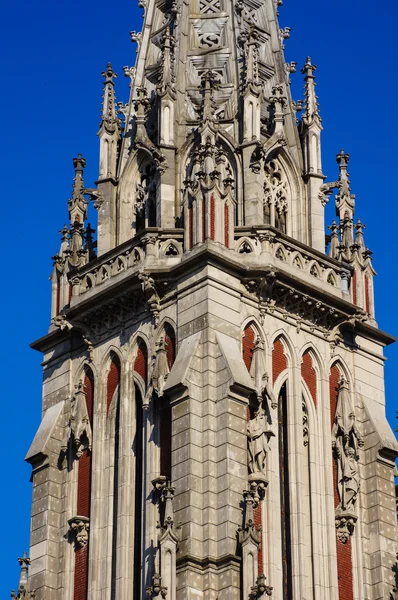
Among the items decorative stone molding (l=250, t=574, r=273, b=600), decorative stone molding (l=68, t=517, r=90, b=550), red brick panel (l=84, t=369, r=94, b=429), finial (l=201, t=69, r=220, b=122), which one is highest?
finial (l=201, t=69, r=220, b=122)

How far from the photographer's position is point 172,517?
4169cm

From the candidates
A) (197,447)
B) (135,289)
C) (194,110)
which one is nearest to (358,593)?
(197,447)

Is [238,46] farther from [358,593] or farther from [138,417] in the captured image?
[358,593]

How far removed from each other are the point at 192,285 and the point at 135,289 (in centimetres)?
171

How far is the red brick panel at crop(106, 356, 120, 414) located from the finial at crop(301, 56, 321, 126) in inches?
301

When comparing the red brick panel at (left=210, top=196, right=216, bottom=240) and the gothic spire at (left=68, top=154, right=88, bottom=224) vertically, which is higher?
the gothic spire at (left=68, top=154, right=88, bottom=224)

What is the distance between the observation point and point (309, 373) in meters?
46.1

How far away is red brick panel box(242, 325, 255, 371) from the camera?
44.5 metres

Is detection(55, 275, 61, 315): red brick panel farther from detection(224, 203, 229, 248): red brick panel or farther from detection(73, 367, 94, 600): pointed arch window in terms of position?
detection(224, 203, 229, 248): red brick panel

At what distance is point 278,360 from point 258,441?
2745mm

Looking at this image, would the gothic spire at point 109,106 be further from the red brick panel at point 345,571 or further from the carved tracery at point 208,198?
the red brick panel at point 345,571

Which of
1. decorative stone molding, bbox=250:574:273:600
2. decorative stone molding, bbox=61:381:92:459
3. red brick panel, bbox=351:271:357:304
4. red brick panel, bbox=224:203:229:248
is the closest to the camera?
decorative stone molding, bbox=250:574:273:600

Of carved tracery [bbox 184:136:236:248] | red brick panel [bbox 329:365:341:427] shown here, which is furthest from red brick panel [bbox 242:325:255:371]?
red brick panel [bbox 329:365:341:427]

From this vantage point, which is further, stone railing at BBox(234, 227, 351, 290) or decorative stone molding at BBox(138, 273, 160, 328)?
stone railing at BBox(234, 227, 351, 290)
